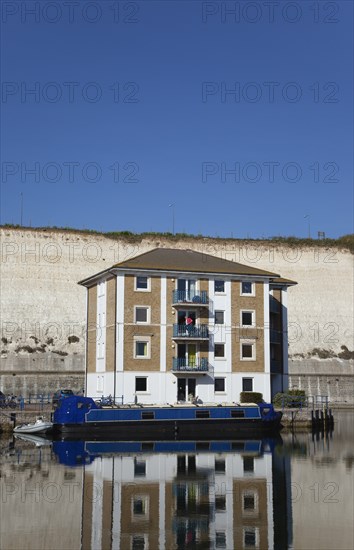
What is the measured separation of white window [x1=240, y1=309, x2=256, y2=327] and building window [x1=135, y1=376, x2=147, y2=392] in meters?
7.31

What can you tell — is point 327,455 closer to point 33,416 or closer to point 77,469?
point 77,469

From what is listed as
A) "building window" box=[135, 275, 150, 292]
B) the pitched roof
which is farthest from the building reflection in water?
the pitched roof

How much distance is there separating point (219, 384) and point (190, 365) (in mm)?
2205

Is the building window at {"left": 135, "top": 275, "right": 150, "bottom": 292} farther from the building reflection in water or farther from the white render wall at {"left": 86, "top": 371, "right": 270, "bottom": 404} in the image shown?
the building reflection in water

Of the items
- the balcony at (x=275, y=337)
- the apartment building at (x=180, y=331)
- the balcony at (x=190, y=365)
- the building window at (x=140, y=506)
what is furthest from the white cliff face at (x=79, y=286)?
the building window at (x=140, y=506)

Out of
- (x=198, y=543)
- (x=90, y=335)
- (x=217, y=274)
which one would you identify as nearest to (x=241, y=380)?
(x=217, y=274)

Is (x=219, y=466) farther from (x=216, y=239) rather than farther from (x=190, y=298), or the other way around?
(x=216, y=239)

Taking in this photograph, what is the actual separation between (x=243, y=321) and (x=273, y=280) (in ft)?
14.5

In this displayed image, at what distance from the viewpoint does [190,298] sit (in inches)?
1852

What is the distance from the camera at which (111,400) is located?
43500mm

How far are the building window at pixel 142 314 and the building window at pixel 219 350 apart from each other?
466 cm

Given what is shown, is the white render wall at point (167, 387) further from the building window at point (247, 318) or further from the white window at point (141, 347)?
the building window at point (247, 318)

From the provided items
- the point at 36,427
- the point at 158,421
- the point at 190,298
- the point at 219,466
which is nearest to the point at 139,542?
the point at 219,466

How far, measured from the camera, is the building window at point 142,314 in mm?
46125
